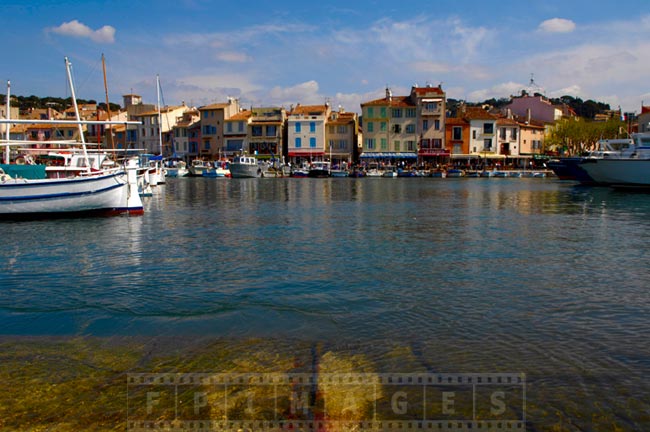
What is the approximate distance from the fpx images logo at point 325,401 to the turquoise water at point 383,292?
1.45ft

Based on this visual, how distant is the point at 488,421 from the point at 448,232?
1547cm

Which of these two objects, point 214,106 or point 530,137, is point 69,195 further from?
point 530,137

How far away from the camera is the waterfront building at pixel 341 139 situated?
8562 centimetres

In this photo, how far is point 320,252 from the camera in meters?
16.8

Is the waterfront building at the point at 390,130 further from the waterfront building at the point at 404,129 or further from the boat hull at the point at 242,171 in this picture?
the boat hull at the point at 242,171

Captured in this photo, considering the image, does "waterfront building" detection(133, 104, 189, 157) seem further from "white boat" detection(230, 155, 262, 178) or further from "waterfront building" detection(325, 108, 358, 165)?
"waterfront building" detection(325, 108, 358, 165)

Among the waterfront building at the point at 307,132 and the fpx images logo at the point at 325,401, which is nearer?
the fpx images logo at the point at 325,401

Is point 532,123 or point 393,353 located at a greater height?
point 532,123

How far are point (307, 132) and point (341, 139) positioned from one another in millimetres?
5598

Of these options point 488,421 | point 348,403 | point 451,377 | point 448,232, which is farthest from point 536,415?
point 448,232

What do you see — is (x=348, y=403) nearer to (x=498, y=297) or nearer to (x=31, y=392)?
(x=31, y=392)

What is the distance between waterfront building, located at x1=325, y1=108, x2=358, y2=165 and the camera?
85625 mm

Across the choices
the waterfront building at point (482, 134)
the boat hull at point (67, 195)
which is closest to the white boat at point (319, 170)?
the waterfront building at point (482, 134)

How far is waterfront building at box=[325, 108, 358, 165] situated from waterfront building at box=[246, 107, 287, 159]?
25.9 ft
